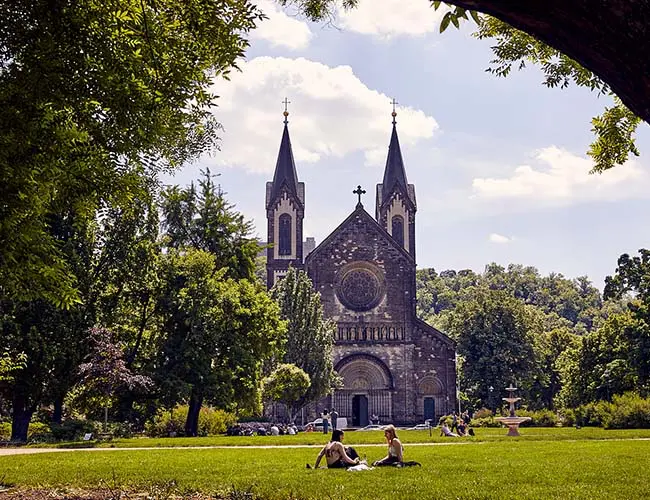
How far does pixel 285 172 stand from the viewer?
2170 inches

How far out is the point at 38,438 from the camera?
1011 inches

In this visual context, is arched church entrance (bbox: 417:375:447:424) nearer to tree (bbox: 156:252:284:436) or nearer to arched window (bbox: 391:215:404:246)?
arched window (bbox: 391:215:404:246)

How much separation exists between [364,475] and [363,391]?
119 ft

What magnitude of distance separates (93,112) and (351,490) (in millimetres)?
5841

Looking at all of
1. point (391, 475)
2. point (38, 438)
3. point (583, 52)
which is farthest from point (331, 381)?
point (583, 52)

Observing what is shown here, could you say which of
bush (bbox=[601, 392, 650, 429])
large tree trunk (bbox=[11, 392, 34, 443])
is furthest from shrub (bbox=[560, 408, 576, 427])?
large tree trunk (bbox=[11, 392, 34, 443])

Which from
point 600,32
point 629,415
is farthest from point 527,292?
point 600,32

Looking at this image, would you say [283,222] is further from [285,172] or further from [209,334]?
[209,334]

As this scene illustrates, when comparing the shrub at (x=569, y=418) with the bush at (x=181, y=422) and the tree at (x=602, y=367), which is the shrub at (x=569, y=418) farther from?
the bush at (x=181, y=422)

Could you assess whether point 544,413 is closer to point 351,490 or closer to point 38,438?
point 38,438

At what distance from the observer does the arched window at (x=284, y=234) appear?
53719mm

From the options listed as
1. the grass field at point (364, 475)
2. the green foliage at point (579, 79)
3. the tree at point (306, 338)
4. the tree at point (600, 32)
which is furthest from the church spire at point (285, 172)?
the tree at point (600, 32)

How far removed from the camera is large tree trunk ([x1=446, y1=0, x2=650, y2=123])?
283 cm

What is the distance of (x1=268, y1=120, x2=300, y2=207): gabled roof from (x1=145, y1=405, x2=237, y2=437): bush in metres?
24.5
